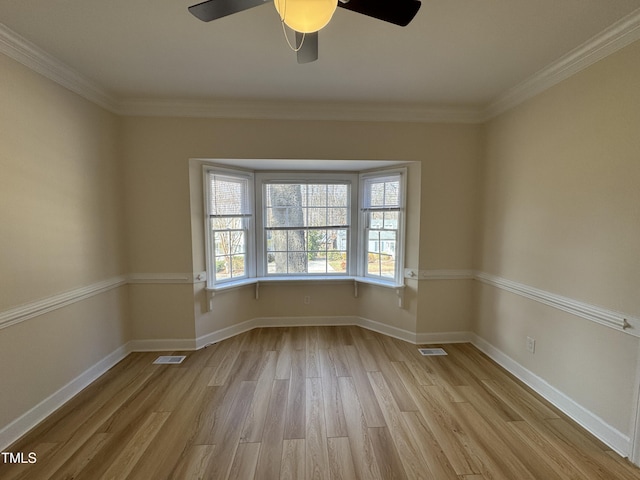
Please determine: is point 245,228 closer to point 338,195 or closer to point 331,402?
point 338,195

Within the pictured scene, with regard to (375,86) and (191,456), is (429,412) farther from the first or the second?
(375,86)

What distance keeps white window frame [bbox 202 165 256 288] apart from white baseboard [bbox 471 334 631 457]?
9.65 ft

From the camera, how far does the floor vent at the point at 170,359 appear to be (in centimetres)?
286

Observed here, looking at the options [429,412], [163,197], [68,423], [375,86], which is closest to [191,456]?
[68,423]

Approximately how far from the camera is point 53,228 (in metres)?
2.17

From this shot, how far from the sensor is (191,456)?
174 centimetres

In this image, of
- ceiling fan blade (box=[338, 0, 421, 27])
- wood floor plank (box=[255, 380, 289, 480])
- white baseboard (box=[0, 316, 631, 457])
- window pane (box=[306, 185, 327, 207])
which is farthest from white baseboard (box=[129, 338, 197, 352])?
ceiling fan blade (box=[338, 0, 421, 27])

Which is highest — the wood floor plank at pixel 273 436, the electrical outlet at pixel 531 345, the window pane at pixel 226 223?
the window pane at pixel 226 223

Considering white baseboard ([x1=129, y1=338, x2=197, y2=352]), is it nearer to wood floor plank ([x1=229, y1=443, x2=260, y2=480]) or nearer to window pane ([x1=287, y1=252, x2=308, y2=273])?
window pane ([x1=287, y1=252, x2=308, y2=273])

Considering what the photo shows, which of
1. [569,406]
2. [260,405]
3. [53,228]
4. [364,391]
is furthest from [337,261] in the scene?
[53,228]

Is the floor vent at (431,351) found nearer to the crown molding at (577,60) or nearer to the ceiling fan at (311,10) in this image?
the crown molding at (577,60)

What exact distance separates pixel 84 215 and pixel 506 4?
135 inches

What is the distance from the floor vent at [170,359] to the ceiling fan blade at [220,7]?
9.54ft

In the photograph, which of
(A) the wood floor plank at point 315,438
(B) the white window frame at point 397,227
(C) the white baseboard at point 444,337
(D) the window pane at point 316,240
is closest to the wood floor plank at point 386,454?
(A) the wood floor plank at point 315,438
